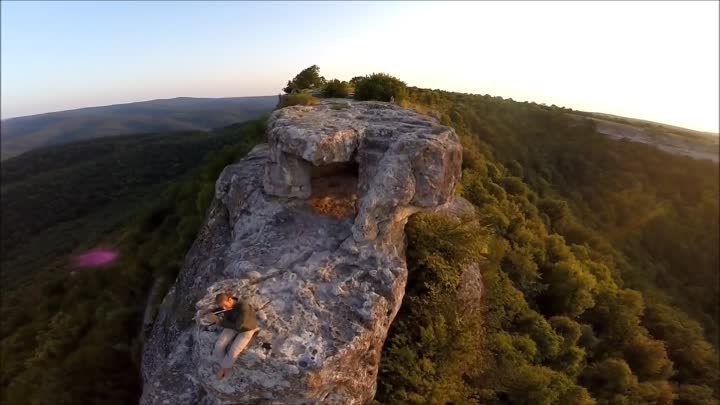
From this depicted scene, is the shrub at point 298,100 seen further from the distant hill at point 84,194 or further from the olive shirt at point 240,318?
the distant hill at point 84,194

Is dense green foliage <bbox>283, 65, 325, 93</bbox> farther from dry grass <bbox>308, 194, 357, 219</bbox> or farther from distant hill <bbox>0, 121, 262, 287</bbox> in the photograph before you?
distant hill <bbox>0, 121, 262, 287</bbox>

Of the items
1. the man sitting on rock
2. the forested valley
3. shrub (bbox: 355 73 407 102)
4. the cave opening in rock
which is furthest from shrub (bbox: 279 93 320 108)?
the man sitting on rock

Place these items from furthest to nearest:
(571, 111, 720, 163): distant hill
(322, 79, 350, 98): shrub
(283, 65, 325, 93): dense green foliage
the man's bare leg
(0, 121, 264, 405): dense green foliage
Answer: (571, 111, 720, 163): distant hill → (283, 65, 325, 93): dense green foliage → (322, 79, 350, 98): shrub → (0, 121, 264, 405): dense green foliage → the man's bare leg

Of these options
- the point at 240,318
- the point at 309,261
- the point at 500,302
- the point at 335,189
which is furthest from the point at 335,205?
the point at 500,302

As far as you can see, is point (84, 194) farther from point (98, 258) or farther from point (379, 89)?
point (379, 89)

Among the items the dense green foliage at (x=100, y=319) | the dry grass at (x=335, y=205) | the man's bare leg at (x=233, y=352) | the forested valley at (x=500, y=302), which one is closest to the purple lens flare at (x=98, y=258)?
the dense green foliage at (x=100, y=319)

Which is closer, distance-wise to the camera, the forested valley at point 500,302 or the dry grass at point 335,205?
the dry grass at point 335,205

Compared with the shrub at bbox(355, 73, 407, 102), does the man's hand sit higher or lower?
lower

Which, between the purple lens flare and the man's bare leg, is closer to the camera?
the man's bare leg
